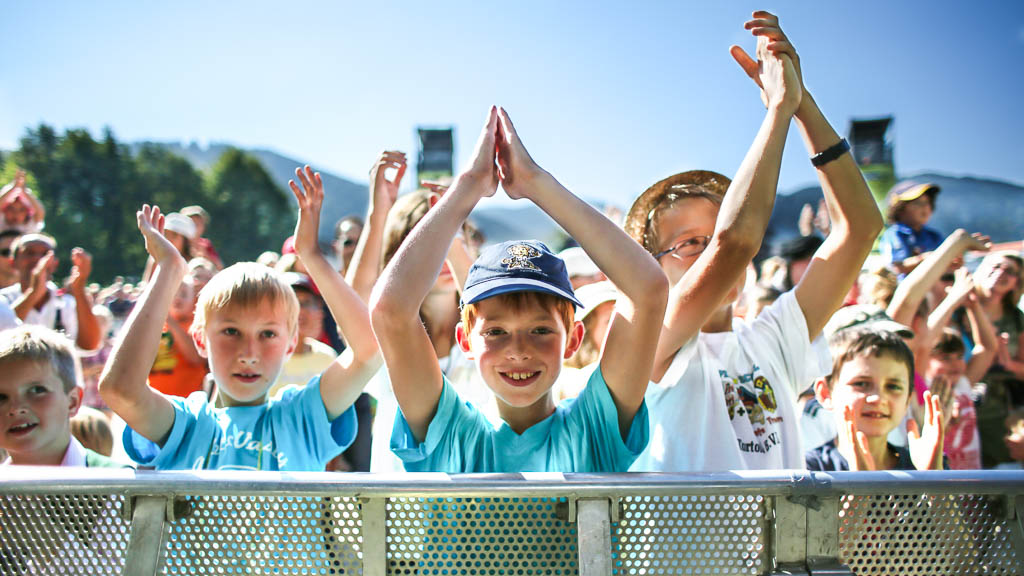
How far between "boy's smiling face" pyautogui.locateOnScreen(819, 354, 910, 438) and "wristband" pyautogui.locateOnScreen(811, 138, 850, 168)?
0.97 metres

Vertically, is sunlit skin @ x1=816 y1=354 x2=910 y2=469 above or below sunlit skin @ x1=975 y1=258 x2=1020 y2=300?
below

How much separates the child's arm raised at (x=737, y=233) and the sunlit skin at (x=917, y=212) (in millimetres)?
4336

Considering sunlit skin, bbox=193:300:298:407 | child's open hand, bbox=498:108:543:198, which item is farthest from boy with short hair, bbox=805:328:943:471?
sunlit skin, bbox=193:300:298:407

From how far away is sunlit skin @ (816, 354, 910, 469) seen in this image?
2467 millimetres

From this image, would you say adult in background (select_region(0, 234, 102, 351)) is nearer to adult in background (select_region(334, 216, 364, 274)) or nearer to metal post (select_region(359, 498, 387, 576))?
adult in background (select_region(334, 216, 364, 274))

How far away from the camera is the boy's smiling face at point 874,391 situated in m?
2.48

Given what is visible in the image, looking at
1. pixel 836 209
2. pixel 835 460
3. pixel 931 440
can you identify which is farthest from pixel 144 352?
pixel 835 460

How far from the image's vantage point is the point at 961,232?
3.57 m

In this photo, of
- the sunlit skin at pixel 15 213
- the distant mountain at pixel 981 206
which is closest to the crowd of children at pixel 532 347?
the sunlit skin at pixel 15 213

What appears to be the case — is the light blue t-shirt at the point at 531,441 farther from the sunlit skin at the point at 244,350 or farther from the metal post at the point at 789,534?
the sunlit skin at the point at 244,350

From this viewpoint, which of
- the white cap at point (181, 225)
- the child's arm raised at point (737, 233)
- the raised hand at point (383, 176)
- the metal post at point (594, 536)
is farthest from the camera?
the white cap at point (181, 225)

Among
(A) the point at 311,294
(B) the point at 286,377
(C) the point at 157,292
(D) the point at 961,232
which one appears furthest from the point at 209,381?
(D) the point at 961,232

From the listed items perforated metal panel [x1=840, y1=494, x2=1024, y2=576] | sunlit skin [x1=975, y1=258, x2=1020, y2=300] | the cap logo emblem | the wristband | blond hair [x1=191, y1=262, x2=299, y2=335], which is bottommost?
perforated metal panel [x1=840, y1=494, x2=1024, y2=576]

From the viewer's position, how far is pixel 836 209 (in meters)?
1.99
